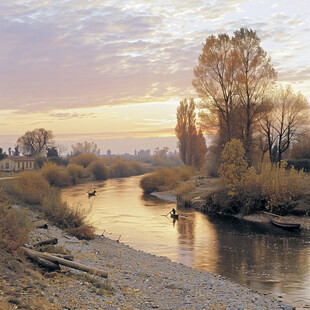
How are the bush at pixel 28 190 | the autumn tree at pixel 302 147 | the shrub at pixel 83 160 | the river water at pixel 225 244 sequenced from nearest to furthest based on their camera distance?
the river water at pixel 225 244 → the bush at pixel 28 190 → the autumn tree at pixel 302 147 → the shrub at pixel 83 160

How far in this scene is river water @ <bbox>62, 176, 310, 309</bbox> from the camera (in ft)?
46.9

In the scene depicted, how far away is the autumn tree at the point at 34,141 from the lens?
99.9 m

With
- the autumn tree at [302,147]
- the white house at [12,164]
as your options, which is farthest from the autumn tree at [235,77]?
the white house at [12,164]

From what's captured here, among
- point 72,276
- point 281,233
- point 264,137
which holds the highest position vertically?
point 264,137

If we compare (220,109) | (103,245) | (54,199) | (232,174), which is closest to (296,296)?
(103,245)

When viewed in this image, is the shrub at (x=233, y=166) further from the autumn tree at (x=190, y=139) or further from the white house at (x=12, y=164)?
the white house at (x=12, y=164)

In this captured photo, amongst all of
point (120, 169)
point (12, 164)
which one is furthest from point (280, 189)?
point (120, 169)

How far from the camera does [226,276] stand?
1468 centimetres

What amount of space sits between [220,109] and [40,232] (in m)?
27.4

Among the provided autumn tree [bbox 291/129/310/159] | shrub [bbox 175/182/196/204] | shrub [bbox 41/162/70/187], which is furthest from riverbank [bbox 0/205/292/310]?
shrub [bbox 41/162/70/187]

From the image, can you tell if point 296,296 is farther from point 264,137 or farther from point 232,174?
point 264,137

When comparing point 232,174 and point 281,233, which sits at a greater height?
point 232,174

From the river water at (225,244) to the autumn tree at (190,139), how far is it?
29.3m

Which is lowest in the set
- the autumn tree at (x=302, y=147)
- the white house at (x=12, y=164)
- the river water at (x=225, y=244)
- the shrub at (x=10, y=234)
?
the river water at (x=225, y=244)
